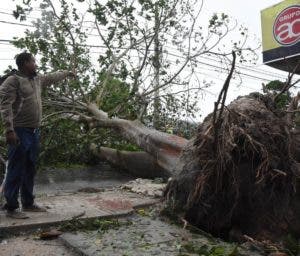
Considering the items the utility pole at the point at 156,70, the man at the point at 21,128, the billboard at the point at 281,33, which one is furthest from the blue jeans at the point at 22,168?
the billboard at the point at 281,33

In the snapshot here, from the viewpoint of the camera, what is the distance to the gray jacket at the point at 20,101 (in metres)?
4.40

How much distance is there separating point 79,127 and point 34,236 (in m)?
4.63

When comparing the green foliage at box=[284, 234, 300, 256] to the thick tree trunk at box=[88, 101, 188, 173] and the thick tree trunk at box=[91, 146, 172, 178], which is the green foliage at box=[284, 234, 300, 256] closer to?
the thick tree trunk at box=[88, 101, 188, 173]

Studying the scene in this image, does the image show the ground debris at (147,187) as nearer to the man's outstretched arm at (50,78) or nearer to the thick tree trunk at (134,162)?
the thick tree trunk at (134,162)

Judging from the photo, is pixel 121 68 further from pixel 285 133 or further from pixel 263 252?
pixel 263 252

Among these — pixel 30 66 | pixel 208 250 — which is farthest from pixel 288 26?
pixel 208 250

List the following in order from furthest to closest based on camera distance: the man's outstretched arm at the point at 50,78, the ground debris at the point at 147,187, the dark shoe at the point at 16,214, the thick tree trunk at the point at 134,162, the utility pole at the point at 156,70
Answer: the utility pole at the point at 156,70
the thick tree trunk at the point at 134,162
the ground debris at the point at 147,187
the man's outstretched arm at the point at 50,78
the dark shoe at the point at 16,214

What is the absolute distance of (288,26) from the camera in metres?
13.4

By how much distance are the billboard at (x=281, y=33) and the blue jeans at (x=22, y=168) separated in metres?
9.62

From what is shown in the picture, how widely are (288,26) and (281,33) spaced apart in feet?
1.01

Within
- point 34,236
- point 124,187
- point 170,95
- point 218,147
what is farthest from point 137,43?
point 34,236

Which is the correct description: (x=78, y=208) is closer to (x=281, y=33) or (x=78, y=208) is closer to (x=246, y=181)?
(x=246, y=181)

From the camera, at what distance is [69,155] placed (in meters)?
8.72

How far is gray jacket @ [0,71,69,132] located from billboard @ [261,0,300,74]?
374 inches
